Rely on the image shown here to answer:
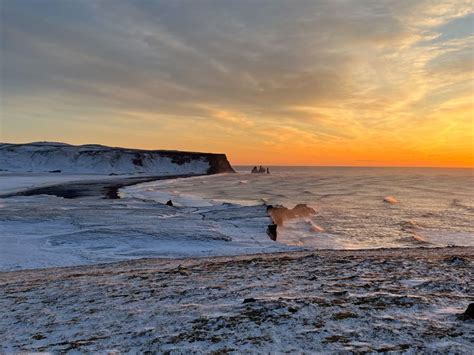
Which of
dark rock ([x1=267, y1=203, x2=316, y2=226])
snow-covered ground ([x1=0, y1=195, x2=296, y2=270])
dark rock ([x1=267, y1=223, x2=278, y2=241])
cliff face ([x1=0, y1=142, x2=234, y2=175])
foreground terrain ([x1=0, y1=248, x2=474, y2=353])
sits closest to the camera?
foreground terrain ([x1=0, y1=248, x2=474, y2=353])

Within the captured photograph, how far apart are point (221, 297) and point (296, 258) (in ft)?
15.3

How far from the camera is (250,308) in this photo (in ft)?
19.9

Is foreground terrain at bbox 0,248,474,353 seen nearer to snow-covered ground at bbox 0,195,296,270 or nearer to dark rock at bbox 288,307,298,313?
dark rock at bbox 288,307,298,313

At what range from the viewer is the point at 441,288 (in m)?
7.16

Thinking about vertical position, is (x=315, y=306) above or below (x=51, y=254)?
above

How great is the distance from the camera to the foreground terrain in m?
4.87

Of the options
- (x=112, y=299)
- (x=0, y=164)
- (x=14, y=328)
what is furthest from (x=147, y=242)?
(x=0, y=164)

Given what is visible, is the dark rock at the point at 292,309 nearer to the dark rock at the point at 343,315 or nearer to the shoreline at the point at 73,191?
the dark rock at the point at 343,315

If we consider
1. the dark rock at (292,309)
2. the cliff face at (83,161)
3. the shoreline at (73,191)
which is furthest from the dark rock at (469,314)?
the cliff face at (83,161)

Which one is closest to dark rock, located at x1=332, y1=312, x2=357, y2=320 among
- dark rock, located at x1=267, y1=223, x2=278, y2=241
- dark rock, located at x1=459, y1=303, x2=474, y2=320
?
dark rock, located at x1=459, y1=303, x2=474, y2=320

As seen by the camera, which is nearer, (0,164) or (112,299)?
(112,299)

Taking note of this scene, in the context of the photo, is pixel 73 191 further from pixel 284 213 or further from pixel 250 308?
pixel 250 308

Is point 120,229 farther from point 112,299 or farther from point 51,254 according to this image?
point 112,299

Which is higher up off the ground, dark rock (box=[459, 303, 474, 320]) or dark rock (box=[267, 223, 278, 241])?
dark rock (box=[459, 303, 474, 320])
